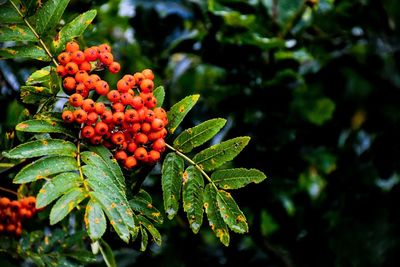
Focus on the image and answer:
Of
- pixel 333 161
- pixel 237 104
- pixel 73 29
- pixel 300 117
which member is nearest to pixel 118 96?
pixel 73 29

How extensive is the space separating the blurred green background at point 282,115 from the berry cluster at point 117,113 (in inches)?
33.1

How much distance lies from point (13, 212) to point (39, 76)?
498mm

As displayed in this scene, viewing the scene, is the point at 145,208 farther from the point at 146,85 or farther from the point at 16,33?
the point at 16,33

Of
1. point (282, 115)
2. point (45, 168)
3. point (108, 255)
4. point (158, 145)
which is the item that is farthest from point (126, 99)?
point (282, 115)

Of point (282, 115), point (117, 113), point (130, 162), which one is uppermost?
point (117, 113)

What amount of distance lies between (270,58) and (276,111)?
221 mm

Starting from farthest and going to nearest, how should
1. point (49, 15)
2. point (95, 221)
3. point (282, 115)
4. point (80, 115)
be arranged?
point (282, 115), point (49, 15), point (80, 115), point (95, 221)

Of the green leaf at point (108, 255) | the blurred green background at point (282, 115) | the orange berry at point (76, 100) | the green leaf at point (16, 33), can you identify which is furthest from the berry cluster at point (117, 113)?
the blurred green background at point (282, 115)

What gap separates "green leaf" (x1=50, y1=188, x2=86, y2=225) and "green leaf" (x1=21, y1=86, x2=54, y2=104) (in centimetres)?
25

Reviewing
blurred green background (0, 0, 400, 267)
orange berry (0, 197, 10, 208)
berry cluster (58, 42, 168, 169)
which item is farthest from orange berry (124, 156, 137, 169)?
blurred green background (0, 0, 400, 267)

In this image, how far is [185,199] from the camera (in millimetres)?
1135

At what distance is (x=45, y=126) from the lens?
108cm

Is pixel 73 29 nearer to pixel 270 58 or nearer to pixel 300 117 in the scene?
pixel 270 58

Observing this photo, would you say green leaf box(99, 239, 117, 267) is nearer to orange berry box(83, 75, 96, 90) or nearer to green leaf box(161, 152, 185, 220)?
green leaf box(161, 152, 185, 220)
